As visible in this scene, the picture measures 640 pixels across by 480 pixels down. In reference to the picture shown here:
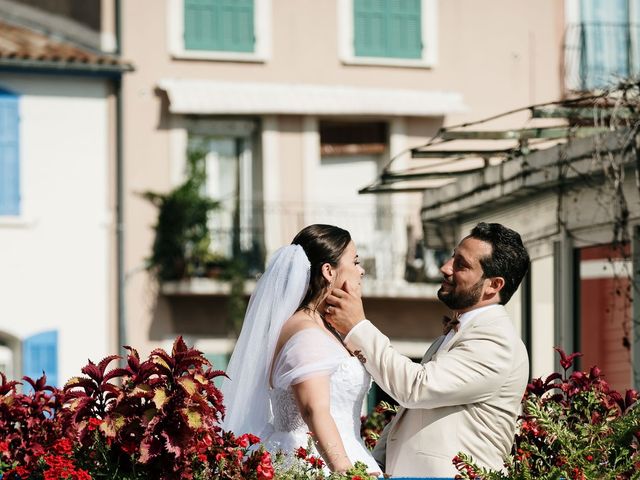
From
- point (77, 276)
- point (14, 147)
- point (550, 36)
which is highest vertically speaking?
point (550, 36)

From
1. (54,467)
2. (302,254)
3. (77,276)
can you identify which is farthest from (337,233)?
(77,276)

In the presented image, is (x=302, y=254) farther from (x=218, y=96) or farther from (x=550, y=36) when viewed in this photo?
(x=550, y=36)

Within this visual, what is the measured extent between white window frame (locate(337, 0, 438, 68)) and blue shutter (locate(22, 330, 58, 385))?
647 centimetres

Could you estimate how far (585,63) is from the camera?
2561 cm

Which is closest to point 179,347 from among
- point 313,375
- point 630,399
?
point 313,375

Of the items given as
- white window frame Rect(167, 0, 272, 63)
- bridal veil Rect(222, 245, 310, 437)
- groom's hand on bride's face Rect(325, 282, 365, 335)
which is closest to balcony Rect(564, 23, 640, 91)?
white window frame Rect(167, 0, 272, 63)

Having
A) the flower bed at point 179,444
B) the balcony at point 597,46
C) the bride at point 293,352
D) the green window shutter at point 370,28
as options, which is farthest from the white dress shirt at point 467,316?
the balcony at point 597,46

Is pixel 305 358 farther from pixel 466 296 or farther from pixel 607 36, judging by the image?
pixel 607 36

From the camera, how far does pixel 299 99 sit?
80.4ft

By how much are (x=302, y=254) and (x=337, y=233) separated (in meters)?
0.18

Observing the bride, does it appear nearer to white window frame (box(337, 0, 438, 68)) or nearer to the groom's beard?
the groom's beard

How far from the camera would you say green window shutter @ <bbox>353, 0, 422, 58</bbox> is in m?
25.2

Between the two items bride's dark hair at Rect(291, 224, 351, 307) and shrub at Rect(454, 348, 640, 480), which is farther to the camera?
bride's dark hair at Rect(291, 224, 351, 307)

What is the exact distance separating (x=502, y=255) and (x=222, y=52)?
61.7ft
